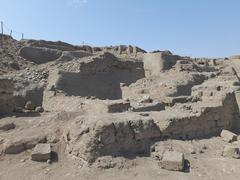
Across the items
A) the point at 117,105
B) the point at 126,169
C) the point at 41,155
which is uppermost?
the point at 117,105

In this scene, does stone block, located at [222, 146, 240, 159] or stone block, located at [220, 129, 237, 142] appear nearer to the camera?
stone block, located at [222, 146, 240, 159]

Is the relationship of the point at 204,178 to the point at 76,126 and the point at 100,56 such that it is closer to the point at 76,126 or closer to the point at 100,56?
the point at 76,126

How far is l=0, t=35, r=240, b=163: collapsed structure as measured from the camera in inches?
250

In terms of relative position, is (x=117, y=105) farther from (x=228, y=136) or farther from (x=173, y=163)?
(x=173, y=163)

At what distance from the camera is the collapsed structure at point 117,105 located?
6.35 metres

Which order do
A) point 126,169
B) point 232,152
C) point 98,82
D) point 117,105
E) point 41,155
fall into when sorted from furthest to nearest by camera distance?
point 98,82 < point 117,105 < point 232,152 < point 41,155 < point 126,169

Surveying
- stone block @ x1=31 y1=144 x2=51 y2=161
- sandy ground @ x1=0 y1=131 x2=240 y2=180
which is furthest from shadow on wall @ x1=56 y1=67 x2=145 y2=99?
sandy ground @ x1=0 y1=131 x2=240 y2=180

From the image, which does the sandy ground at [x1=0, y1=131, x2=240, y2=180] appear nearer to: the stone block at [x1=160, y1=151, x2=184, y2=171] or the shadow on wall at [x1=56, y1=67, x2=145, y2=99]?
the stone block at [x1=160, y1=151, x2=184, y2=171]

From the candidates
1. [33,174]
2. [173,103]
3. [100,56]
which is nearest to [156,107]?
[173,103]

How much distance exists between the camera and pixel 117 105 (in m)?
8.52

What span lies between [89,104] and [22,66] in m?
12.0

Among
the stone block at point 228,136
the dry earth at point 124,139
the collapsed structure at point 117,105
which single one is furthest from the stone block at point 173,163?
the stone block at point 228,136

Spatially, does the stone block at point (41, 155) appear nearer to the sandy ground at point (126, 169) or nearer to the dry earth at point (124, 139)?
the dry earth at point (124, 139)

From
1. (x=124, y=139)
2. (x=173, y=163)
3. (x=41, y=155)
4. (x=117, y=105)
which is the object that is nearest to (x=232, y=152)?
(x=173, y=163)
